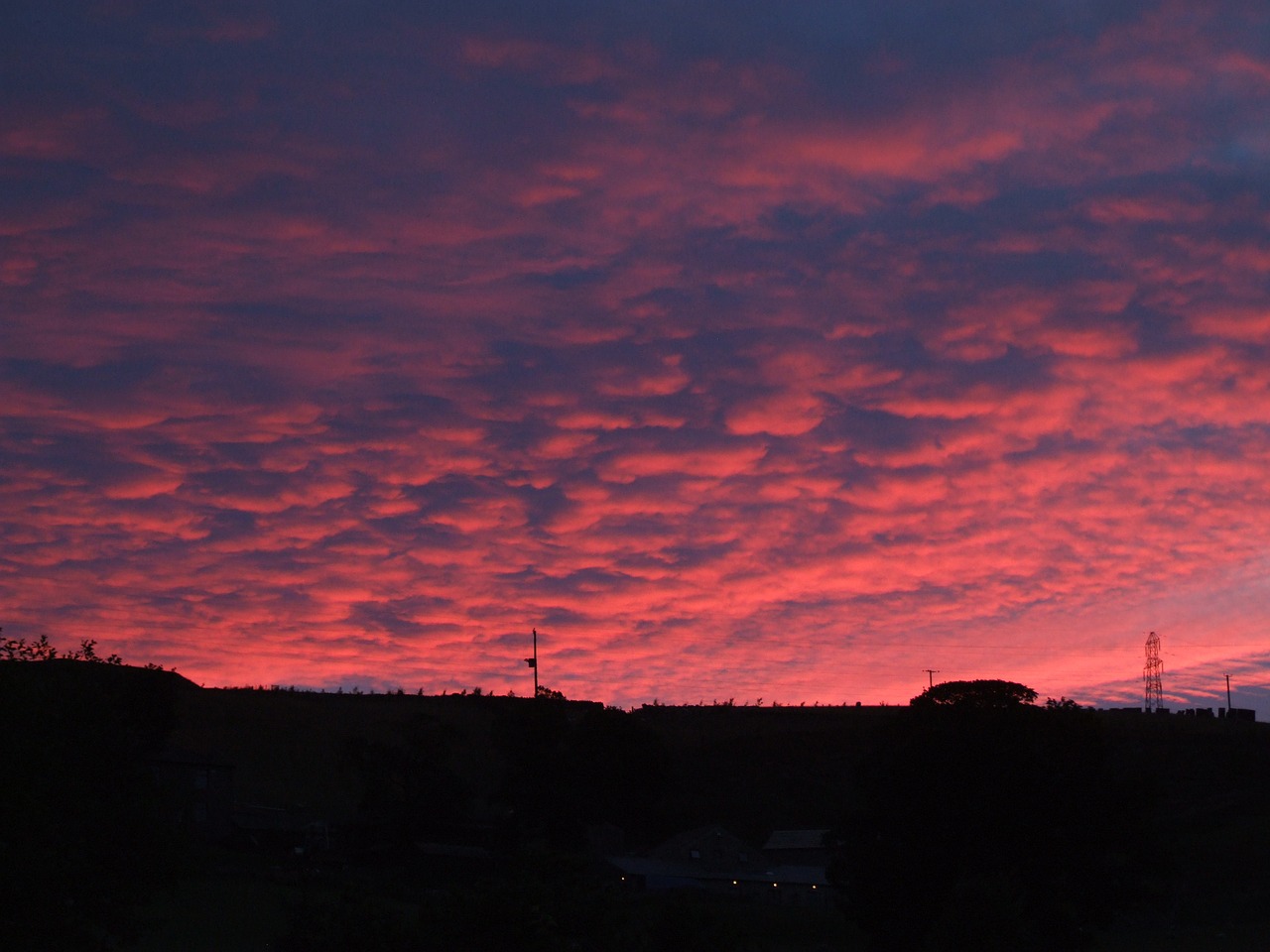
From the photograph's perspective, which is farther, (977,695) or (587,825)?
(587,825)

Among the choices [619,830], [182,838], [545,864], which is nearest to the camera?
[545,864]

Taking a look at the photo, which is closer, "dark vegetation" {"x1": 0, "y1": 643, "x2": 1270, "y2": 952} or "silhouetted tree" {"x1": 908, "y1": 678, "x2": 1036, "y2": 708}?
"dark vegetation" {"x1": 0, "y1": 643, "x2": 1270, "y2": 952}

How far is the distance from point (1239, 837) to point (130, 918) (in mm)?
75054

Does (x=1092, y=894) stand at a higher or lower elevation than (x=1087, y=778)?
lower

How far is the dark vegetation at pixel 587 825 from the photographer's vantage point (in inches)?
990

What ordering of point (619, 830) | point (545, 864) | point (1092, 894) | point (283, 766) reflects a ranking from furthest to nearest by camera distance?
point (283, 766) < point (619, 830) < point (1092, 894) < point (545, 864)

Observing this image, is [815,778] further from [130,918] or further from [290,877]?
[130,918]

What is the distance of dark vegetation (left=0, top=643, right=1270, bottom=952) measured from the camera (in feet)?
82.5

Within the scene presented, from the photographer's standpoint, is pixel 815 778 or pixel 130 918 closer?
pixel 130 918

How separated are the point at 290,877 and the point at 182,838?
89.8 feet

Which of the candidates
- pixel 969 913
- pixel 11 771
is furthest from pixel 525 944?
pixel 969 913

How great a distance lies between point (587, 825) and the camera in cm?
9681

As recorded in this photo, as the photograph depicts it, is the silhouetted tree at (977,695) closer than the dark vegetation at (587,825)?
No

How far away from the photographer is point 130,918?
3738 cm
